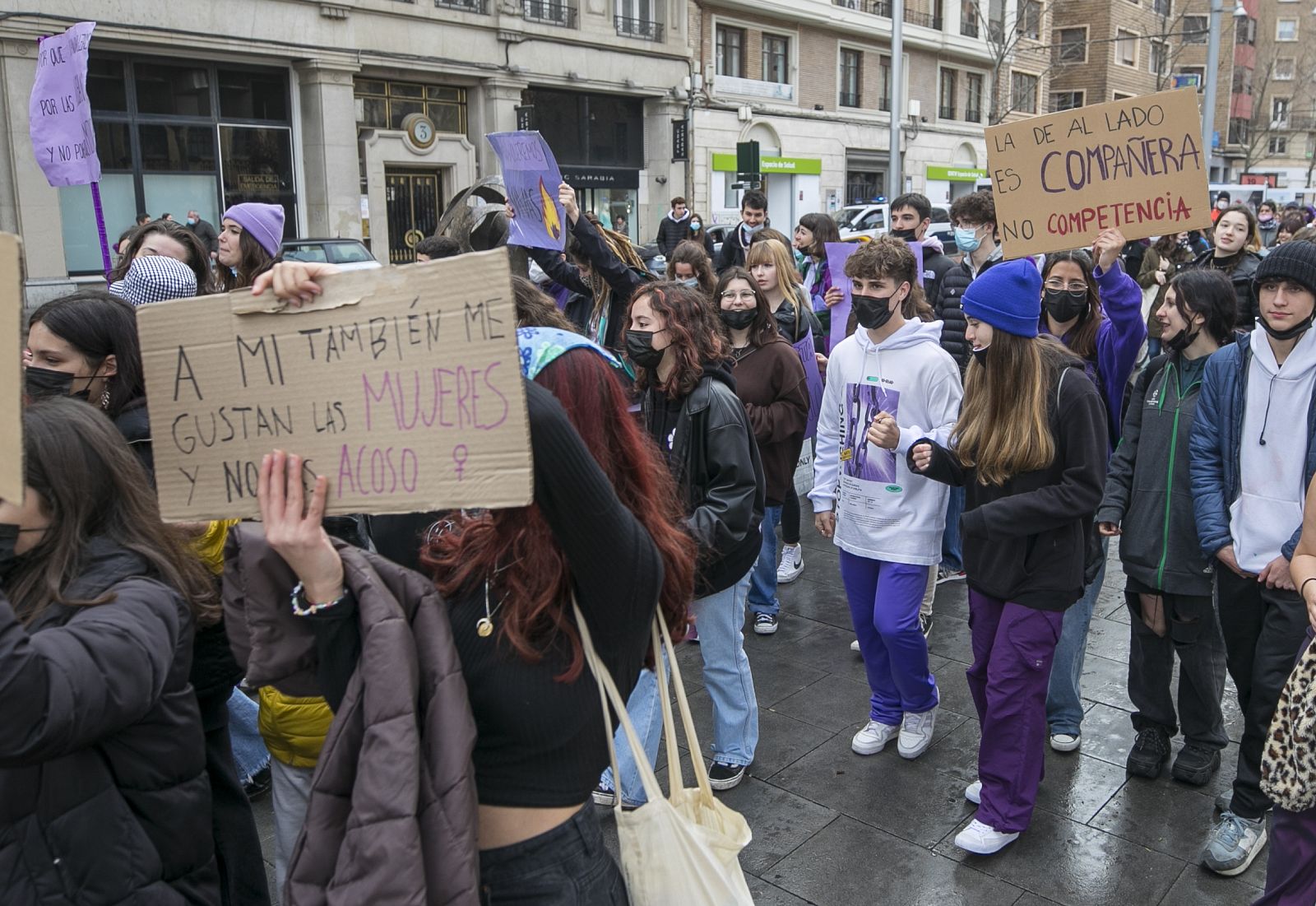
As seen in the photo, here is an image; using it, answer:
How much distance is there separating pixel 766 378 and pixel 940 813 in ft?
7.13

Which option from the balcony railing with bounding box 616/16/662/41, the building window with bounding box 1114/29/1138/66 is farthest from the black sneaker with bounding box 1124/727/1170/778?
the building window with bounding box 1114/29/1138/66

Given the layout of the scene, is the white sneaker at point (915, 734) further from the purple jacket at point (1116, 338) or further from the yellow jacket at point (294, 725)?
the yellow jacket at point (294, 725)

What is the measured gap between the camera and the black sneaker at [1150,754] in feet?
13.4

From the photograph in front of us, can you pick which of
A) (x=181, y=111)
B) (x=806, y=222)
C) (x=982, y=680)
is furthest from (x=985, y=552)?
(x=181, y=111)

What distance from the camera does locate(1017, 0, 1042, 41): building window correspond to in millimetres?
39250

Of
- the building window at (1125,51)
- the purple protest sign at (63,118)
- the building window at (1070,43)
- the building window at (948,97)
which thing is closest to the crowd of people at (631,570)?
the purple protest sign at (63,118)

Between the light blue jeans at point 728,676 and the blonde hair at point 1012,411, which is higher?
the blonde hair at point 1012,411

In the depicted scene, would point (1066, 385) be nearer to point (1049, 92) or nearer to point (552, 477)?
point (552, 477)

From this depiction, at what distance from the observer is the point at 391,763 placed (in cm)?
160

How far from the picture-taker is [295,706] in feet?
8.86

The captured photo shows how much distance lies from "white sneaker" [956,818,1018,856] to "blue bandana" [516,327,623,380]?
8.23 ft

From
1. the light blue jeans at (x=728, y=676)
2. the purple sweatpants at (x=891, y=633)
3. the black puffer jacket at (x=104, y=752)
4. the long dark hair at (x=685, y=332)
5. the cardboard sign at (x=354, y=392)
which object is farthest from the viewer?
the purple sweatpants at (x=891, y=633)

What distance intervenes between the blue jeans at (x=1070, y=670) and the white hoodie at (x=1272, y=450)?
79 centimetres

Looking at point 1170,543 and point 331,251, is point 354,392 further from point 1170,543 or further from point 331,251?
point 331,251
